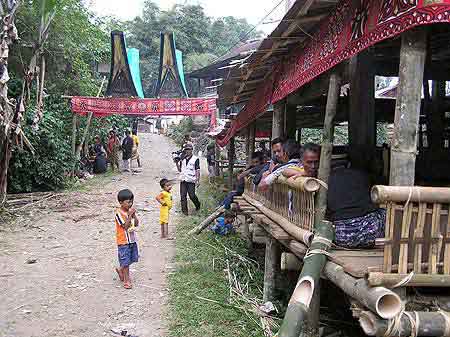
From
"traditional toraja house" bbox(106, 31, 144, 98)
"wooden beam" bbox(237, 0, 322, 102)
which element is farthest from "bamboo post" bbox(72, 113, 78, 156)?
"wooden beam" bbox(237, 0, 322, 102)

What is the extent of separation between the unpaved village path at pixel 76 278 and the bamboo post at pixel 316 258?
2.07 m

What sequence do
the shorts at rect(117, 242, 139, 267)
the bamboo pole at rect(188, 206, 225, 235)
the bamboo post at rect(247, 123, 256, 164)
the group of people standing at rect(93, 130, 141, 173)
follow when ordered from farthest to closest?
the group of people standing at rect(93, 130, 141, 173) → the bamboo post at rect(247, 123, 256, 164) → the bamboo pole at rect(188, 206, 225, 235) → the shorts at rect(117, 242, 139, 267)

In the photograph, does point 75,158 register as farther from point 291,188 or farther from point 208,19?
point 208,19

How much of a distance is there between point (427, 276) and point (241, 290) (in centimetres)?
369

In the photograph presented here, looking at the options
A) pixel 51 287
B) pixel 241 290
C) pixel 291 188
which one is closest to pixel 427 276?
pixel 291 188

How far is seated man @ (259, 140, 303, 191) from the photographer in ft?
18.2

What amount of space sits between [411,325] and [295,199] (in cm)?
216

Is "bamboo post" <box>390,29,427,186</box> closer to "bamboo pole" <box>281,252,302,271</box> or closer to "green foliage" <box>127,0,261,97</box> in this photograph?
"bamboo pole" <box>281,252,302,271</box>

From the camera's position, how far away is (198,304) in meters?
5.64

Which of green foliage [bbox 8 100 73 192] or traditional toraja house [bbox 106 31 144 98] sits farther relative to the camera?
traditional toraja house [bbox 106 31 144 98]

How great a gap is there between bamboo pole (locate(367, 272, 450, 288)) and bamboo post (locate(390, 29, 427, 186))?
0.66 meters

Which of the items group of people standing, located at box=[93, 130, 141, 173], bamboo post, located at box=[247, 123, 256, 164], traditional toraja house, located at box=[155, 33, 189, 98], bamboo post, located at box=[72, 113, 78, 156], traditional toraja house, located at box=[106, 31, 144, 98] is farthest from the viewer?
traditional toraja house, located at box=[155, 33, 189, 98]

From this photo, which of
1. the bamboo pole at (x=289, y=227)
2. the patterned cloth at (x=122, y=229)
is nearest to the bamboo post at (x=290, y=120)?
the bamboo pole at (x=289, y=227)

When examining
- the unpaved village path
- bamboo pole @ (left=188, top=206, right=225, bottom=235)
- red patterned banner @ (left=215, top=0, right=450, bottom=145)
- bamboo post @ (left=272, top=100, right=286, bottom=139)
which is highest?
red patterned banner @ (left=215, top=0, right=450, bottom=145)
